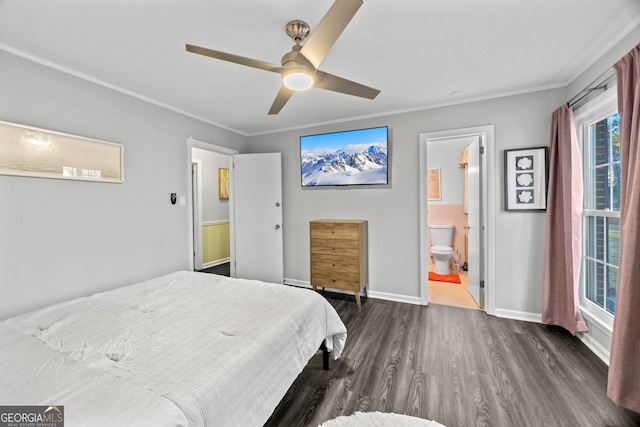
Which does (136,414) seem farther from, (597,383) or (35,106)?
(597,383)

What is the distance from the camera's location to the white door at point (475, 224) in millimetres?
3078

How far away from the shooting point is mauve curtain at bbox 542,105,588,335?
2316mm

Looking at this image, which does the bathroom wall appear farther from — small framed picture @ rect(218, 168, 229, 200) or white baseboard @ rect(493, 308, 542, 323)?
small framed picture @ rect(218, 168, 229, 200)

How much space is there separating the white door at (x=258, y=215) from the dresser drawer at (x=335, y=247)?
748mm

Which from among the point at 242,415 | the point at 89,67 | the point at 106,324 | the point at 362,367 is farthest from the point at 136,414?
the point at 89,67

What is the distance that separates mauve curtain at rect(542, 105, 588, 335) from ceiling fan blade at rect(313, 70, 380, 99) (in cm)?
192

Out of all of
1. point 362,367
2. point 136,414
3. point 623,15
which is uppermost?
point 623,15

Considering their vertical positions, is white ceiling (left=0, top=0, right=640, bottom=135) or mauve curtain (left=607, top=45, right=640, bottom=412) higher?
white ceiling (left=0, top=0, right=640, bottom=135)

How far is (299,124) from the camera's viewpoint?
12.6ft

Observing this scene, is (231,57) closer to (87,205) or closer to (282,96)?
(282,96)

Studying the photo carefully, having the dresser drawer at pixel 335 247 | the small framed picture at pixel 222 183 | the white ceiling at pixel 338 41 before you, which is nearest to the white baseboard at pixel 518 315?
the dresser drawer at pixel 335 247

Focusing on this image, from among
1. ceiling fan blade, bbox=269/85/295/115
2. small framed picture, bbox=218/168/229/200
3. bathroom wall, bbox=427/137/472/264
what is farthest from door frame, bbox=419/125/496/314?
small framed picture, bbox=218/168/229/200

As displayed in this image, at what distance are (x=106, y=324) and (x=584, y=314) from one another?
3.69 m

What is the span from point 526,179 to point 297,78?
2618mm
